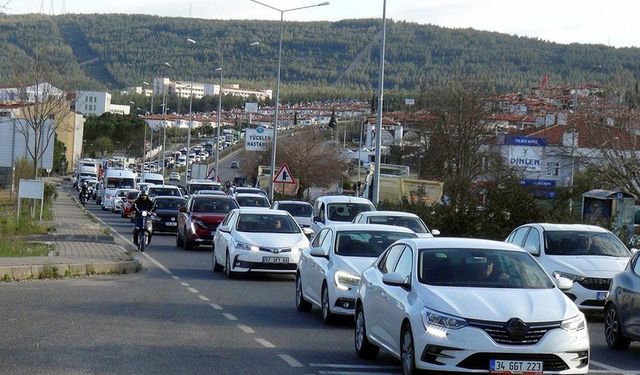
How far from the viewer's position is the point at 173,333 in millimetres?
15680

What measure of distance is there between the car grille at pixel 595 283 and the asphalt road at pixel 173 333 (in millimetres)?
708

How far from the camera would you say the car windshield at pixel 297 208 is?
41094 millimetres

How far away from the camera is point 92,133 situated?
166625 mm

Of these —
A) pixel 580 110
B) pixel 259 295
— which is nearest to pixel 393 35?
pixel 580 110

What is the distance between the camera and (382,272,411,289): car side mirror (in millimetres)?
12414

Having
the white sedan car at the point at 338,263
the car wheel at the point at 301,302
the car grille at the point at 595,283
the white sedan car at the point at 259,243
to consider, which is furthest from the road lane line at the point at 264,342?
the white sedan car at the point at 259,243

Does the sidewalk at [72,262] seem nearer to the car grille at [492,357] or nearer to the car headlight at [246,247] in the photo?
the car headlight at [246,247]

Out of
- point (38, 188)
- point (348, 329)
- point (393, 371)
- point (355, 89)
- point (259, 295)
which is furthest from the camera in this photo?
point (355, 89)

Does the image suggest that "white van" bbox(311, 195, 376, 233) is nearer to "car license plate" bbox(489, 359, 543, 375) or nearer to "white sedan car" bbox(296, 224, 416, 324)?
"white sedan car" bbox(296, 224, 416, 324)

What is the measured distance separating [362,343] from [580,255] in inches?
307

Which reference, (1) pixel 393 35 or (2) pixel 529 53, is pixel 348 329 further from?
(1) pixel 393 35

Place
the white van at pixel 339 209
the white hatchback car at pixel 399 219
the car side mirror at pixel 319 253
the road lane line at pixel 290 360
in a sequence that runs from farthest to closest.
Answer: the white van at pixel 339 209 < the white hatchback car at pixel 399 219 < the car side mirror at pixel 319 253 < the road lane line at pixel 290 360

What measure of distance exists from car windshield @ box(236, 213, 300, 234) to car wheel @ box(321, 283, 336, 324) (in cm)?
911

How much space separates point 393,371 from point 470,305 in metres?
1.77
